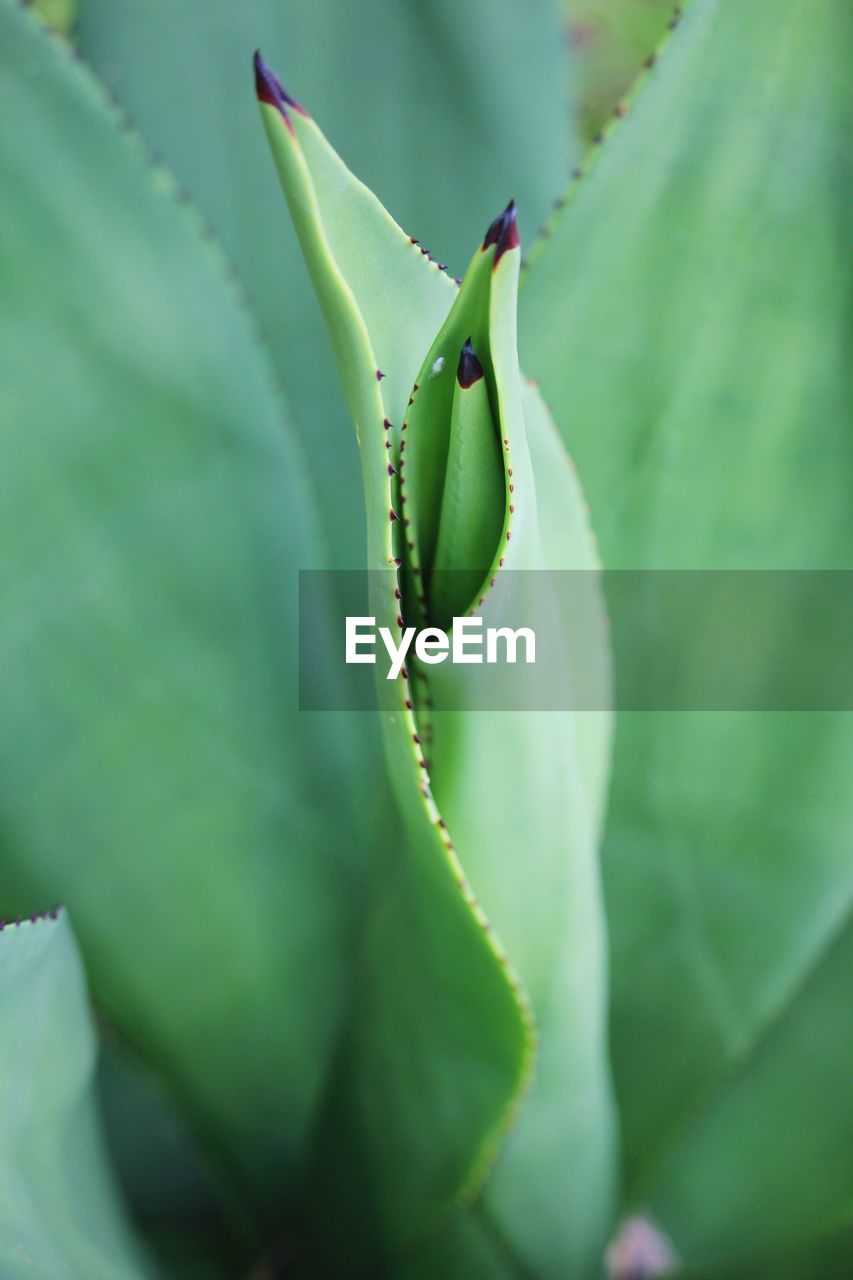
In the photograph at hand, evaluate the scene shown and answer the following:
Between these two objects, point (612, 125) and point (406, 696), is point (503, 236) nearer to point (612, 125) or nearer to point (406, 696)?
point (406, 696)

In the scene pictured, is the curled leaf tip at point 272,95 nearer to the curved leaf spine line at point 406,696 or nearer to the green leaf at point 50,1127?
the curved leaf spine line at point 406,696

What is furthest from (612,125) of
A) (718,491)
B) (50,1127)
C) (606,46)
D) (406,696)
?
(606,46)

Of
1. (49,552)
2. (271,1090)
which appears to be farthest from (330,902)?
(49,552)

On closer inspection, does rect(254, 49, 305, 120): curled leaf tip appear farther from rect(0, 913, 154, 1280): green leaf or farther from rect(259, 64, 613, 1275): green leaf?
rect(0, 913, 154, 1280): green leaf

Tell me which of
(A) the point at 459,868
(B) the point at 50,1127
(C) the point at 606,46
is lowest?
(B) the point at 50,1127

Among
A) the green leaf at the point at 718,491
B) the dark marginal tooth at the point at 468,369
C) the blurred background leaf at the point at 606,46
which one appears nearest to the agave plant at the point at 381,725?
the green leaf at the point at 718,491

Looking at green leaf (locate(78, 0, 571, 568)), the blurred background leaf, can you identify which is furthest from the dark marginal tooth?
the blurred background leaf
